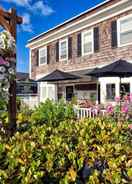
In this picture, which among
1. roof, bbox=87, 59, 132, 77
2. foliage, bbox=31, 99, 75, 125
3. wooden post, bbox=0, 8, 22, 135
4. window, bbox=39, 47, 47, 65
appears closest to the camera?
wooden post, bbox=0, 8, 22, 135

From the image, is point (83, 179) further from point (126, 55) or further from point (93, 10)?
point (93, 10)

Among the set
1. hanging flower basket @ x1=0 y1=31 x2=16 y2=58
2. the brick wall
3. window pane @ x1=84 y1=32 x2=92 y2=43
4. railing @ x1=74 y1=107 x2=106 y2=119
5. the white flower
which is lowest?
railing @ x1=74 y1=107 x2=106 y2=119

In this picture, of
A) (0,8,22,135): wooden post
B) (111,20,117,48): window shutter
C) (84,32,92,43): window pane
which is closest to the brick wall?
(111,20,117,48): window shutter

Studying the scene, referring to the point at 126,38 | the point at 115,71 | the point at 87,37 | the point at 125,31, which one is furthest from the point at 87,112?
the point at 87,37

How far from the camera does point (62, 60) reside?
1950 centimetres

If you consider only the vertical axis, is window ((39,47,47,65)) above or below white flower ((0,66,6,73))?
above

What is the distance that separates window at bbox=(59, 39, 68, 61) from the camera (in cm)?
1907

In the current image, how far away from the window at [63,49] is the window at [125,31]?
5.16 meters

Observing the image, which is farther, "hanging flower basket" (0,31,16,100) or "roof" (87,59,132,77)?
"roof" (87,59,132,77)

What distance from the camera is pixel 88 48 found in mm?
16906

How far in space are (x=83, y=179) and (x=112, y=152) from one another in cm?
43

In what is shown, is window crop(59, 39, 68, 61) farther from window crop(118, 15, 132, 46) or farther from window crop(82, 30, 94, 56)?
window crop(118, 15, 132, 46)

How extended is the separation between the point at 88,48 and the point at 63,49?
2.86 meters

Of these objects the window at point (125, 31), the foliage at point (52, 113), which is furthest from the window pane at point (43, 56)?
the foliage at point (52, 113)
